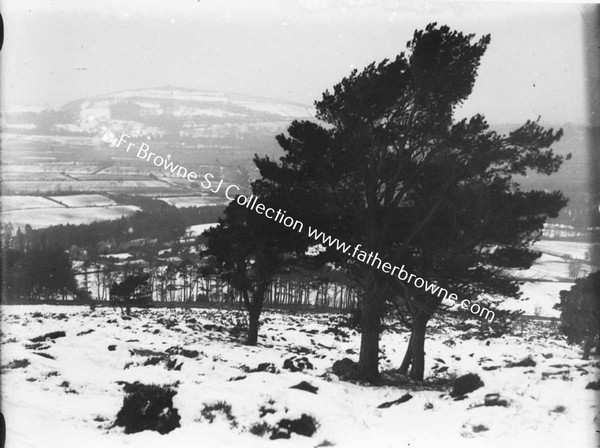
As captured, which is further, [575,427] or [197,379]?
[197,379]

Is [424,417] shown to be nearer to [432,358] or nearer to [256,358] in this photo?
[256,358]

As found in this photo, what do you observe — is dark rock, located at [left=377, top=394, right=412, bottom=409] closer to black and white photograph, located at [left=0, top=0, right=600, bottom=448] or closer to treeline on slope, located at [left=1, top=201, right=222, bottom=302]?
black and white photograph, located at [left=0, top=0, right=600, bottom=448]

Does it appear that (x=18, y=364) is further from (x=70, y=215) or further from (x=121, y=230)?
(x=121, y=230)

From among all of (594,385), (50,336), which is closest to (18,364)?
(50,336)

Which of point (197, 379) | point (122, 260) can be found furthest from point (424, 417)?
point (122, 260)

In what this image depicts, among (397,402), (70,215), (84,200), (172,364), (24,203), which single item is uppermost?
(84,200)

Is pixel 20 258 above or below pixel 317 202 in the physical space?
below

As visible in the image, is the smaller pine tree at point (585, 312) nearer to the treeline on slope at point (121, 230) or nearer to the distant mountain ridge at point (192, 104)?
the distant mountain ridge at point (192, 104)

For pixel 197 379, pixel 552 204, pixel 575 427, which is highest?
pixel 552 204
